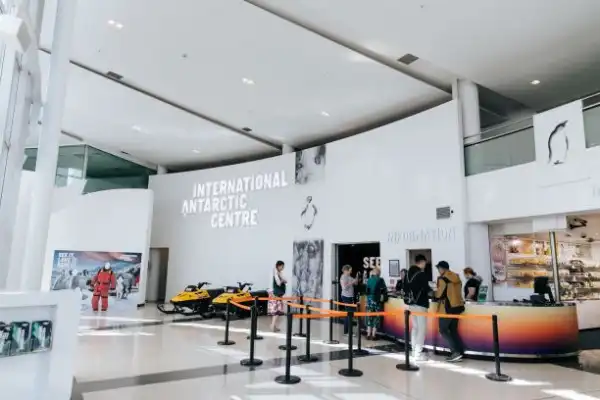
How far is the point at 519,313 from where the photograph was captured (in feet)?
20.1

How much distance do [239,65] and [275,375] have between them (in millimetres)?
6949

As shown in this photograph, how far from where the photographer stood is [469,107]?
899 cm

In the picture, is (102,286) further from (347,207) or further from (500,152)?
(500,152)

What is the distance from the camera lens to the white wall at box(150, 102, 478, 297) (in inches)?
363

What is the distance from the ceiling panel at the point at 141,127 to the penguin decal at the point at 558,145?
30.1ft

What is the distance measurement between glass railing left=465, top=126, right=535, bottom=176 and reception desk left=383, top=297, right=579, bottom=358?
117 inches

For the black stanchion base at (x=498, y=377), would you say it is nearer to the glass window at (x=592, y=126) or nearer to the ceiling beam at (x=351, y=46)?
the glass window at (x=592, y=126)

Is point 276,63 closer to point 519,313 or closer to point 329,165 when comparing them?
point 329,165

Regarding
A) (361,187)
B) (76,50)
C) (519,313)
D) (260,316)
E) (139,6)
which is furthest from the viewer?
(260,316)

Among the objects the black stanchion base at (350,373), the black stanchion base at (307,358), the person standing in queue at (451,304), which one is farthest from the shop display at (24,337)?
the person standing in queue at (451,304)

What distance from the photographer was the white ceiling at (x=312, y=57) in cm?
709

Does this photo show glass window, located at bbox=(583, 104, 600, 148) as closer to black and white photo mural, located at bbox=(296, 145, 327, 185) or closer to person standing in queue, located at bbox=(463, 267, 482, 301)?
person standing in queue, located at bbox=(463, 267, 482, 301)

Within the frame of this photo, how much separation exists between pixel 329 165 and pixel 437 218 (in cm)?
397

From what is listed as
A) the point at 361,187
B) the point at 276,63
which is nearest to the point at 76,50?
the point at 276,63
